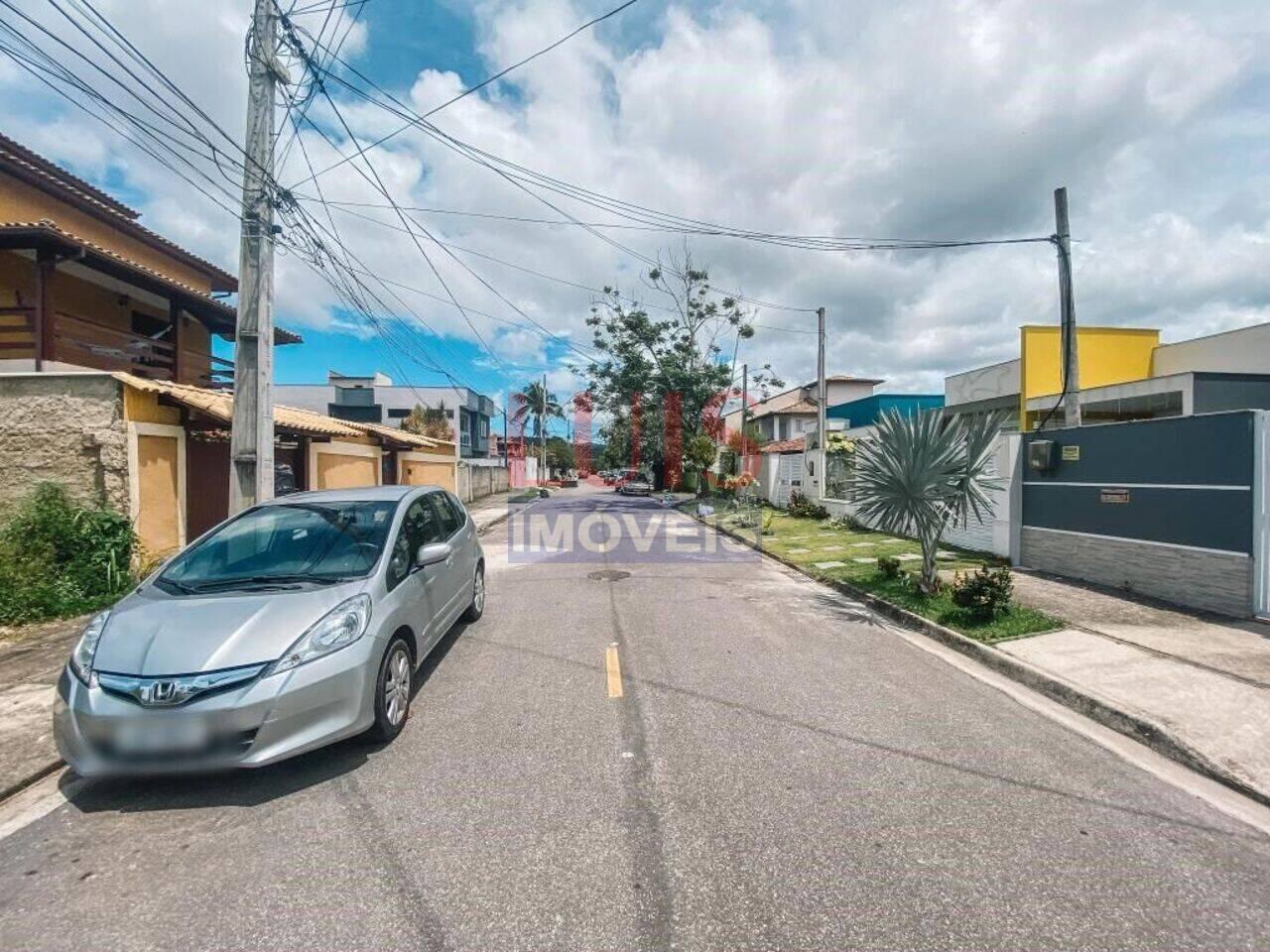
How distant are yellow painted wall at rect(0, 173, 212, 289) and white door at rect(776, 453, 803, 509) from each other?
18.4 metres

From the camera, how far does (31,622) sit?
6590mm

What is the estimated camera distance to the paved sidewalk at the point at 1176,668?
150 inches

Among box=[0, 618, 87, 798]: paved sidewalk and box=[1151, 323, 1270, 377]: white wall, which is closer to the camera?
box=[0, 618, 87, 798]: paved sidewalk

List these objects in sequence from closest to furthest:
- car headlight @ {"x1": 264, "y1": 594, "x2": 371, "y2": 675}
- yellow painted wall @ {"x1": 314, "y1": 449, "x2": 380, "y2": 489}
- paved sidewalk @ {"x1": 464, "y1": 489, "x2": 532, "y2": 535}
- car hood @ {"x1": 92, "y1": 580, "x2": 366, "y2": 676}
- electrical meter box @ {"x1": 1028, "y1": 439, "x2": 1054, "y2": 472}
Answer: car hood @ {"x1": 92, "y1": 580, "x2": 366, "y2": 676} → car headlight @ {"x1": 264, "y1": 594, "x2": 371, "y2": 675} → electrical meter box @ {"x1": 1028, "y1": 439, "x2": 1054, "y2": 472} → yellow painted wall @ {"x1": 314, "y1": 449, "x2": 380, "y2": 489} → paved sidewalk @ {"x1": 464, "y1": 489, "x2": 532, "y2": 535}

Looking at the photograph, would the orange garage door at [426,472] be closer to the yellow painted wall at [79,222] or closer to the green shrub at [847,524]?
A: the yellow painted wall at [79,222]

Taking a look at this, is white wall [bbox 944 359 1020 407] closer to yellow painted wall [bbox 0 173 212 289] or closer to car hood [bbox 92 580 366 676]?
car hood [bbox 92 580 366 676]

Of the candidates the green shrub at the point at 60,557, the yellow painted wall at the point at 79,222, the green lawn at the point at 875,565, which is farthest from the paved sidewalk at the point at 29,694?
the yellow painted wall at the point at 79,222

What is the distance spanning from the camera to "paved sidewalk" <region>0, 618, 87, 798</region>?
11.9 ft

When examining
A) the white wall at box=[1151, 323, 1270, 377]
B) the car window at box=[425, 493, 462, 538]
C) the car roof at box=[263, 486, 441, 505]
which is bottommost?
the car window at box=[425, 493, 462, 538]

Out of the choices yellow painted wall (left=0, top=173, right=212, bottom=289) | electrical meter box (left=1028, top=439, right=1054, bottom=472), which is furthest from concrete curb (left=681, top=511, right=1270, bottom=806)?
yellow painted wall (left=0, top=173, right=212, bottom=289)

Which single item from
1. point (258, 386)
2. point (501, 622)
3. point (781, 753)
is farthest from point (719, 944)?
point (258, 386)

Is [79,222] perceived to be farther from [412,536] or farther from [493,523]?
[412,536]

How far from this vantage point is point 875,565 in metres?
10.4

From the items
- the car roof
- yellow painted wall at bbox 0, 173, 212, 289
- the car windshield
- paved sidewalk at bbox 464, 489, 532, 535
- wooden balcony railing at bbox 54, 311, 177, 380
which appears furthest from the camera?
paved sidewalk at bbox 464, 489, 532, 535
